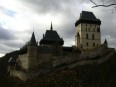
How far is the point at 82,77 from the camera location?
36875 mm

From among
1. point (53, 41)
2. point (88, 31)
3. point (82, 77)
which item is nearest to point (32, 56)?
point (53, 41)

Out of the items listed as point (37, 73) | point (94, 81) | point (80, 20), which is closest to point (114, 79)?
point (94, 81)

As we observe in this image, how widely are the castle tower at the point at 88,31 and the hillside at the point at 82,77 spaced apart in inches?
→ 818

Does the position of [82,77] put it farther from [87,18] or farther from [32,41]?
[87,18]

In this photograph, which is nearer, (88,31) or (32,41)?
(32,41)

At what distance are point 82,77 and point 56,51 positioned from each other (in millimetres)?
13037

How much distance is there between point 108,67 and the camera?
38.1 meters

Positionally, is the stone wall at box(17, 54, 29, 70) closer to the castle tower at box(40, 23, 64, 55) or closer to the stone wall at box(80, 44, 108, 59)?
the castle tower at box(40, 23, 64, 55)

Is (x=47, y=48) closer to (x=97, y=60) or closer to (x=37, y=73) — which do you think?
(x=37, y=73)

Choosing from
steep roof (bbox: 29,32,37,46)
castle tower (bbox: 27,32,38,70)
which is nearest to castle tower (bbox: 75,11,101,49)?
steep roof (bbox: 29,32,37,46)

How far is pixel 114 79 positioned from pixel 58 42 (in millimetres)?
17762

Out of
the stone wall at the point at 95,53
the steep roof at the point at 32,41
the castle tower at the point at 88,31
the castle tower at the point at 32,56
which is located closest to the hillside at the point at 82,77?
the stone wall at the point at 95,53

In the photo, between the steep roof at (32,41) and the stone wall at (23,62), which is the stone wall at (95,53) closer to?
the steep roof at (32,41)

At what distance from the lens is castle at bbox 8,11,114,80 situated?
41.9 metres
